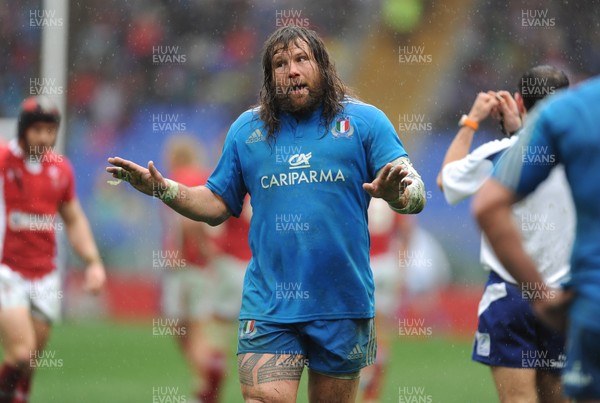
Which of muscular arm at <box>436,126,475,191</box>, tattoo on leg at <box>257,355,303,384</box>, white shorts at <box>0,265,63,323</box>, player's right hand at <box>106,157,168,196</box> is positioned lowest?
tattoo on leg at <box>257,355,303,384</box>

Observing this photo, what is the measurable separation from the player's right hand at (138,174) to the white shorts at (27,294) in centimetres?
304

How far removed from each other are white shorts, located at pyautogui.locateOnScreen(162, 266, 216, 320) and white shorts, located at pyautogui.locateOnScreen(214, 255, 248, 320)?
0.09 metres

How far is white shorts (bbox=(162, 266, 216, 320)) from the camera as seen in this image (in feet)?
32.9

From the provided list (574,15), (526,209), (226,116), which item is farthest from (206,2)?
(526,209)

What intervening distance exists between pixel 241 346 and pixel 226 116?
12636mm

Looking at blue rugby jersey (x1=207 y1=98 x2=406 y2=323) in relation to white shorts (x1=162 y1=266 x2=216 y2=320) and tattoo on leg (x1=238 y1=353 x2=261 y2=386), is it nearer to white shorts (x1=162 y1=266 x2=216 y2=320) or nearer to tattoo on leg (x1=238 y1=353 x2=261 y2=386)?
tattoo on leg (x1=238 y1=353 x2=261 y2=386)

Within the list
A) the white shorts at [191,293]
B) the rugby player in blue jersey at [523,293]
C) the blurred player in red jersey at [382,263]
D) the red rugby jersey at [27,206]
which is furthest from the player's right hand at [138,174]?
the blurred player in red jersey at [382,263]

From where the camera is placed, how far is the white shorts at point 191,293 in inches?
394

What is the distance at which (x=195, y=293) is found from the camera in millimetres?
10477

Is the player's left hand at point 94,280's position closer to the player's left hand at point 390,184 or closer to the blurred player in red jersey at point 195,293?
the blurred player in red jersey at point 195,293

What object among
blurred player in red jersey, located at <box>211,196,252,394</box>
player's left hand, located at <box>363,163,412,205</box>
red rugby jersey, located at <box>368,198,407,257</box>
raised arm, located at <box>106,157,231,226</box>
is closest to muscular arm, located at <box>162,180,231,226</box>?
raised arm, located at <box>106,157,231,226</box>

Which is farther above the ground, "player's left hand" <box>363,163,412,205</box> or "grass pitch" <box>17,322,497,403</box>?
"player's left hand" <box>363,163,412,205</box>

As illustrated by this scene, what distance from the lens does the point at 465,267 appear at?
53.7 feet

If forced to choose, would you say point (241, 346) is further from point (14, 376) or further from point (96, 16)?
point (96, 16)
